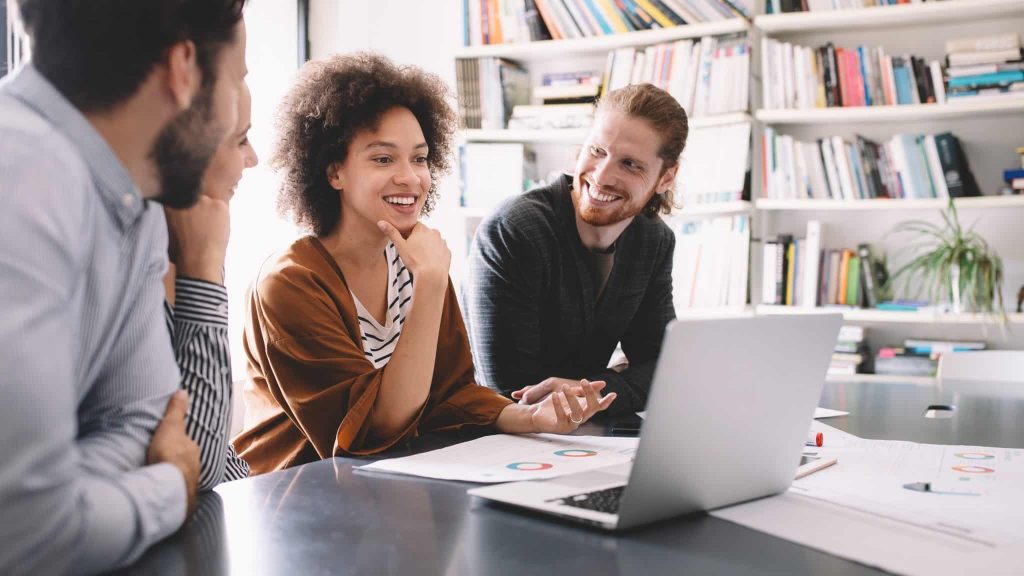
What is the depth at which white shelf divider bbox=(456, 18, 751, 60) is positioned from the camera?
344cm

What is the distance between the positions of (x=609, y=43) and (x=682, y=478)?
9.98 ft

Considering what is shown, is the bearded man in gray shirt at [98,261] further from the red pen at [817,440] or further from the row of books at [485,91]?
the row of books at [485,91]

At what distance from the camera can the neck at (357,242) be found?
1.69 metres

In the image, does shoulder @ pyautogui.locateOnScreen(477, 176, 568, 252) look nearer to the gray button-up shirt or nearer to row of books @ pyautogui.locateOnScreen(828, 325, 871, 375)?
the gray button-up shirt

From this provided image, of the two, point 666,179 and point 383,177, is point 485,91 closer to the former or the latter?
point 666,179

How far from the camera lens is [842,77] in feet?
11.0

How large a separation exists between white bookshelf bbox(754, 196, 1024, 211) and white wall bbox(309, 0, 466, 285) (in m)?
1.32

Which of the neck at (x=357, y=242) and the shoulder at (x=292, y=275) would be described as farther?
the neck at (x=357, y=242)

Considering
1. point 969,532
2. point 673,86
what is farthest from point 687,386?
point 673,86

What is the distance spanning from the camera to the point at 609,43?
368 centimetres

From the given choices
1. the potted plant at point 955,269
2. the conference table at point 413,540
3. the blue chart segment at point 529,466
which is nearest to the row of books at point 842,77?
the potted plant at point 955,269

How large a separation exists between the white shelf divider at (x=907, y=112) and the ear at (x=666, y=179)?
1.07 m

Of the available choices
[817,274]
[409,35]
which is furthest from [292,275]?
[409,35]

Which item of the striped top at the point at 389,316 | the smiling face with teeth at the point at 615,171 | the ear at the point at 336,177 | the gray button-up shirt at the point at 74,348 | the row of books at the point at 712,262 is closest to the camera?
the gray button-up shirt at the point at 74,348
